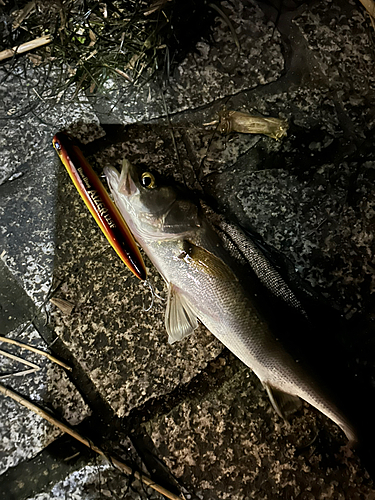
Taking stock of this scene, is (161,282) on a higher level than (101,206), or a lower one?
lower

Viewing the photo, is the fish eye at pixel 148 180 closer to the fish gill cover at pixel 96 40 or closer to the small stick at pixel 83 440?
the fish gill cover at pixel 96 40

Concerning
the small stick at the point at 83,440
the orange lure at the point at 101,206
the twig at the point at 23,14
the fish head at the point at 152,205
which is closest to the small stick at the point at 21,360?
the small stick at the point at 83,440

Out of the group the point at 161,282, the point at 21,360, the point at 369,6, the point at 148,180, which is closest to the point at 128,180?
the point at 148,180

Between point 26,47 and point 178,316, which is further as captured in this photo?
point 26,47

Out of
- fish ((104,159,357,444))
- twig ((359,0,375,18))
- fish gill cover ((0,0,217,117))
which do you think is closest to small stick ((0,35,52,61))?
fish gill cover ((0,0,217,117))

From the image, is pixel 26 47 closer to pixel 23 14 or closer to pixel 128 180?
pixel 23 14

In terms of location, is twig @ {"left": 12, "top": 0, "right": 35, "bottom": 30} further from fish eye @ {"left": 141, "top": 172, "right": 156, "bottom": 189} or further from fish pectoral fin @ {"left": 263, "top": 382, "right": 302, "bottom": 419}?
fish pectoral fin @ {"left": 263, "top": 382, "right": 302, "bottom": 419}
